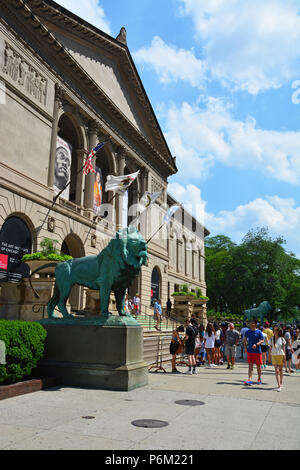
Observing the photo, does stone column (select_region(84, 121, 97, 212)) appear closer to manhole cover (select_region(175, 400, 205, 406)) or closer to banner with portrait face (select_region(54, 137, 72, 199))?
banner with portrait face (select_region(54, 137, 72, 199))

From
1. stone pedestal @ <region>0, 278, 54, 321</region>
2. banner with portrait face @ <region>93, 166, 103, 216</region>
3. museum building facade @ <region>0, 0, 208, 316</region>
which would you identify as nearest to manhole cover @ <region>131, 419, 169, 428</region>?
stone pedestal @ <region>0, 278, 54, 321</region>

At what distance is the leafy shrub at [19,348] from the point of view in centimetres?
820

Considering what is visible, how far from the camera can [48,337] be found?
1020cm

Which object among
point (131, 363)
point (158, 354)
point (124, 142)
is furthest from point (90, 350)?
point (124, 142)

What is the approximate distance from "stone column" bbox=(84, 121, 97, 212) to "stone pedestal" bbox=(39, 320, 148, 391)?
61.9 ft

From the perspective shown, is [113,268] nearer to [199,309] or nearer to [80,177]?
[80,177]

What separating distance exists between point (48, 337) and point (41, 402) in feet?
8.98

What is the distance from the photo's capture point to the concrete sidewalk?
16.8ft

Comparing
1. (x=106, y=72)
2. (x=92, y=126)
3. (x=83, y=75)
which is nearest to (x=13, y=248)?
(x=92, y=126)

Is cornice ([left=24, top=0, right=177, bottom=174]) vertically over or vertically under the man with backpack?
over

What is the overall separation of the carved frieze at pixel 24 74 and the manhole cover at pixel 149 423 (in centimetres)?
1974

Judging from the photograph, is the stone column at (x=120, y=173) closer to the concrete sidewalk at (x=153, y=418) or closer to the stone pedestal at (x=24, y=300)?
the stone pedestal at (x=24, y=300)

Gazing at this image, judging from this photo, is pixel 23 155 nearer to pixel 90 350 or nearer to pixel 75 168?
pixel 75 168

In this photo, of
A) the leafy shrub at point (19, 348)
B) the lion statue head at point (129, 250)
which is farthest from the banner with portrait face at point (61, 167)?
the leafy shrub at point (19, 348)
